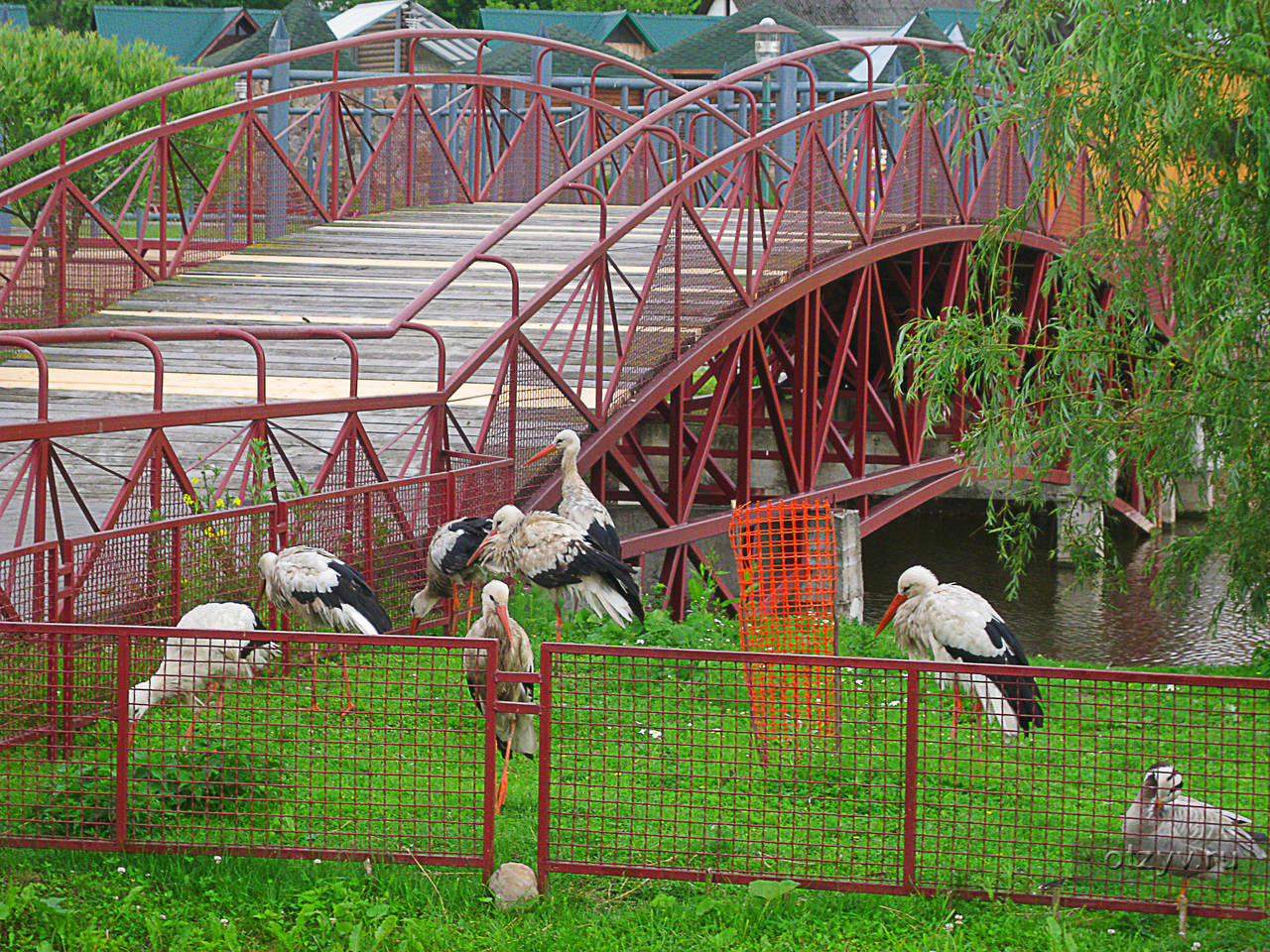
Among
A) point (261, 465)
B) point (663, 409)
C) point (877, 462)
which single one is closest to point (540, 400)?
point (261, 465)

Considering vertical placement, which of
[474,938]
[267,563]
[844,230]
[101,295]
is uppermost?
[844,230]

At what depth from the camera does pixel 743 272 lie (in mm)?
16422

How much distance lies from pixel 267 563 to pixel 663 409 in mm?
10422

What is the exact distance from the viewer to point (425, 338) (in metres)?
14.0

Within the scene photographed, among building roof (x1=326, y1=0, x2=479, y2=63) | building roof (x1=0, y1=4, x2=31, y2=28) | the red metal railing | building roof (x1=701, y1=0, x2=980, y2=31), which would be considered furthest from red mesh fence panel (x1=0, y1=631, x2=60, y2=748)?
building roof (x1=701, y1=0, x2=980, y2=31)

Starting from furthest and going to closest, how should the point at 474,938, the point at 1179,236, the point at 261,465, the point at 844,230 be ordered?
the point at 844,230, the point at 1179,236, the point at 261,465, the point at 474,938

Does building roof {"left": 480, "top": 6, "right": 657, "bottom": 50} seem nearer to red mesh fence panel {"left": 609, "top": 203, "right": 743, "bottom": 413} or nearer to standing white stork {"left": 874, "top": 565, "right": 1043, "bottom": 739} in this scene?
red mesh fence panel {"left": 609, "top": 203, "right": 743, "bottom": 413}

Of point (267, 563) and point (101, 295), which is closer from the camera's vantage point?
point (267, 563)

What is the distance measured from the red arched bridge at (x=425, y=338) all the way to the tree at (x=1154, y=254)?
772mm

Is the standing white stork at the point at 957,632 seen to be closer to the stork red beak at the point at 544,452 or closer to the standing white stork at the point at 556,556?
the standing white stork at the point at 556,556

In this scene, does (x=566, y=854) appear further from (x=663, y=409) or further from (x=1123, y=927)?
(x=663, y=409)

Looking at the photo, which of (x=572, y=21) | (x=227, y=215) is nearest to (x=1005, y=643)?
(x=227, y=215)

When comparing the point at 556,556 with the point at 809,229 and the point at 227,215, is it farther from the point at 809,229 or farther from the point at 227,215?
the point at 227,215

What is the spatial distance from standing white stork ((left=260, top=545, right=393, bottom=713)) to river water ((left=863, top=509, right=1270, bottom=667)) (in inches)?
397
